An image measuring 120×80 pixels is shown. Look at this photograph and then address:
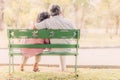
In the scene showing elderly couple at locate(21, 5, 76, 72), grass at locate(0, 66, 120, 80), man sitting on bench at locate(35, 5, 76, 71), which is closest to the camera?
grass at locate(0, 66, 120, 80)

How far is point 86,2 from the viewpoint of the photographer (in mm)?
27109

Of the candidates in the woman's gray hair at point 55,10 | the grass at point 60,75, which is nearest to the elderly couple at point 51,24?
the woman's gray hair at point 55,10

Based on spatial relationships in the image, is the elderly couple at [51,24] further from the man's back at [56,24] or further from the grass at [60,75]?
the grass at [60,75]

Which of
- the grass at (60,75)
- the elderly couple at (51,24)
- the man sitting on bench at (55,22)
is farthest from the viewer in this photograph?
the man sitting on bench at (55,22)

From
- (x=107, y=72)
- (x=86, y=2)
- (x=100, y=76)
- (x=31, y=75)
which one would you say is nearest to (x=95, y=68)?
(x=107, y=72)

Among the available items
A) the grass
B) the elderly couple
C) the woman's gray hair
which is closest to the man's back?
the elderly couple

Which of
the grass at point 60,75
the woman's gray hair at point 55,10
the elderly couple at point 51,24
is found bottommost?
the grass at point 60,75

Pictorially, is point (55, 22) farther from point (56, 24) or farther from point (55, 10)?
point (55, 10)

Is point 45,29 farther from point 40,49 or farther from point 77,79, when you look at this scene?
point 77,79

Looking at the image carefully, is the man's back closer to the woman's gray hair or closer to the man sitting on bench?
the man sitting on bench

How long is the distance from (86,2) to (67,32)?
1899cm

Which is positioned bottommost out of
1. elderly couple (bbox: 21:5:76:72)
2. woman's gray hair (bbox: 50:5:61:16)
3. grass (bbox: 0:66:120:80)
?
grass (bbox: 0:66:120:80)

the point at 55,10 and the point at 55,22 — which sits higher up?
the point at 55,10

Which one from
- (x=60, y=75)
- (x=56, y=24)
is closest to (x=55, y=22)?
(x=56, y=24)
